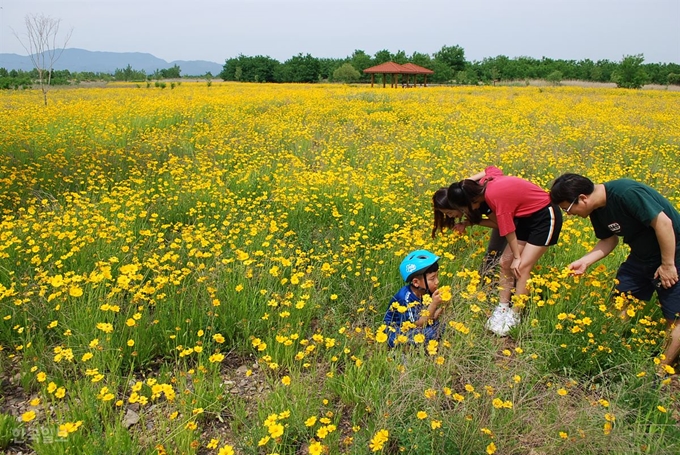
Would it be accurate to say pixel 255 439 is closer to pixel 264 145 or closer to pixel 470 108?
pixel 264 145

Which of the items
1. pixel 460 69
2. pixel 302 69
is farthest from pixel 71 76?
pixel 460 69

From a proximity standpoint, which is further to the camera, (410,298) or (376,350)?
(410,298)

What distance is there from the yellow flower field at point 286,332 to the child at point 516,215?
22cm

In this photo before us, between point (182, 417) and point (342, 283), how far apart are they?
1.70 metres

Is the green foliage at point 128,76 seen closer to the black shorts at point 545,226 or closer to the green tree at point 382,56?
the green tree at point 382,56

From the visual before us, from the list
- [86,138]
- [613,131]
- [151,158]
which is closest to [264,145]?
[151,158]

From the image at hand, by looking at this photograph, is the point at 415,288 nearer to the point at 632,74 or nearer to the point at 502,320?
the point at 502,320

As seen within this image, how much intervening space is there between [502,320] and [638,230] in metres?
1.08

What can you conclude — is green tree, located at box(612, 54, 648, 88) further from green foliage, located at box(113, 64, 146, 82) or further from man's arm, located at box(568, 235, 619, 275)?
green foliage, located at box(113, 64, 146, 82)

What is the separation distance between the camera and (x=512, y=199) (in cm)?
326

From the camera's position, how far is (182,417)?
2164 mm

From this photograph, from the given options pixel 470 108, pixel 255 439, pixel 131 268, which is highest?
pixel 470 108

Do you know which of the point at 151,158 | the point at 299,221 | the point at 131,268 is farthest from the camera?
the point at 151,158

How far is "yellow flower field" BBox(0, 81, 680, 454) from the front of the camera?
6.65 ft
